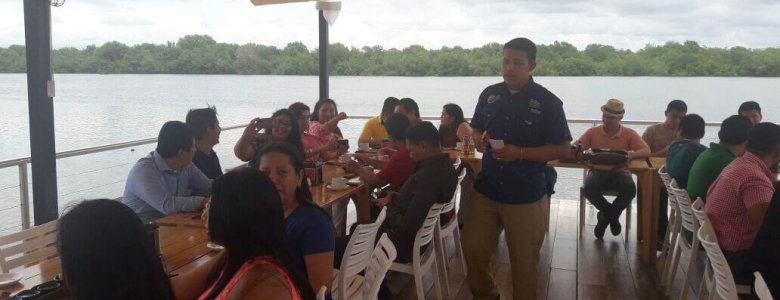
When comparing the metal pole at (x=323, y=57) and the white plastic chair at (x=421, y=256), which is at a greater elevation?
the metal pole at (x=323, y=57)

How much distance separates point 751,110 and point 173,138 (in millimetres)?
4620

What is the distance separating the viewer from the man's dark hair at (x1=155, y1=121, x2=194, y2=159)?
310cm

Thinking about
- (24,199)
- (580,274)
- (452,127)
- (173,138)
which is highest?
(173,138)

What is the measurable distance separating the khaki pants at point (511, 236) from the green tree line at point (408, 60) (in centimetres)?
345

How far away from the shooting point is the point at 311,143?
5.12m

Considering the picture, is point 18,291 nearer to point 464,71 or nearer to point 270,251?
point 270,251

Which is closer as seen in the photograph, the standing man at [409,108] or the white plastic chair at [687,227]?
the white plastic chair at [687,227]

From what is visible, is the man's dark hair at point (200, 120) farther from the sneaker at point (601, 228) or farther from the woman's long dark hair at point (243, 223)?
the sneaker at point (601, 228)

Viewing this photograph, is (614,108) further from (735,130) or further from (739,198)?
(739,198)

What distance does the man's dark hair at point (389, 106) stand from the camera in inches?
236

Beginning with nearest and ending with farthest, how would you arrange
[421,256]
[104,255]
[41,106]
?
1. [104,255]
2. [421,256]
3. [41,106]

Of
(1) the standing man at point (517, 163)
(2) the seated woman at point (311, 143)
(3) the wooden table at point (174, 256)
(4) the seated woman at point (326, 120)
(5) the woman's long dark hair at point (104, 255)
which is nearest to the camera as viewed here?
(5) the woman's long dark hair at point (104, 255)

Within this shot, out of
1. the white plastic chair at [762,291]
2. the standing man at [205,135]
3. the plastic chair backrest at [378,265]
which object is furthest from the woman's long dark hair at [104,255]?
the standing man at [205,135]

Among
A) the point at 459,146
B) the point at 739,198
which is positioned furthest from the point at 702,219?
the point at 459,146
